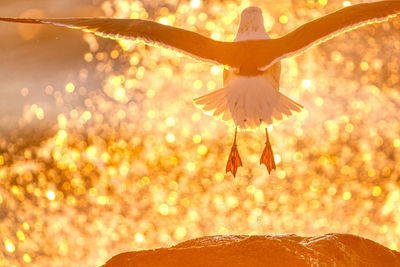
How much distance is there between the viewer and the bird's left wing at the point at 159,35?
199 inches

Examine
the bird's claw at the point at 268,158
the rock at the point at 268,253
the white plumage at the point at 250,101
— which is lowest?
the rock at the point at 268,253

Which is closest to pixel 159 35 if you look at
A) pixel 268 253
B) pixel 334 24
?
pixel 334 24

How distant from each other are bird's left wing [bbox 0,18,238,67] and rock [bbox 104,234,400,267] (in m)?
1.76

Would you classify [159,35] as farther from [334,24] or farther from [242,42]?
[334,24]

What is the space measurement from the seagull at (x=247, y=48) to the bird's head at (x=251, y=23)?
1.25 feet

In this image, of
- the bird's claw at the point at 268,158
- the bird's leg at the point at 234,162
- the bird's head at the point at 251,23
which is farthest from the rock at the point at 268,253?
the bird's head at the point at 251,23

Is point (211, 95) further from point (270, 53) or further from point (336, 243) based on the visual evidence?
point (336, 243)

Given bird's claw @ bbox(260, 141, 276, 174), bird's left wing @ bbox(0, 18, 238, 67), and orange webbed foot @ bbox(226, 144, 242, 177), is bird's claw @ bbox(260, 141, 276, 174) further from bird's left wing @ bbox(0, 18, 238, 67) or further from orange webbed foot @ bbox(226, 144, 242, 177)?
bird's left wing @ bbox(0, 18, 238, 67)

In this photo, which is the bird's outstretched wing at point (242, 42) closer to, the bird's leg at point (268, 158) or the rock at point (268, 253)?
the bird's leg at point (268, 158)

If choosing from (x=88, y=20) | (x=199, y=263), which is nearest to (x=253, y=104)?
(x=199, y=263)

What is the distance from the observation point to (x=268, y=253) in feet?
15.5

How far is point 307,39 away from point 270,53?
374mm

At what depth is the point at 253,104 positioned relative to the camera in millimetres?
5062

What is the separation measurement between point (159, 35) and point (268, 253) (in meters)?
2.36
